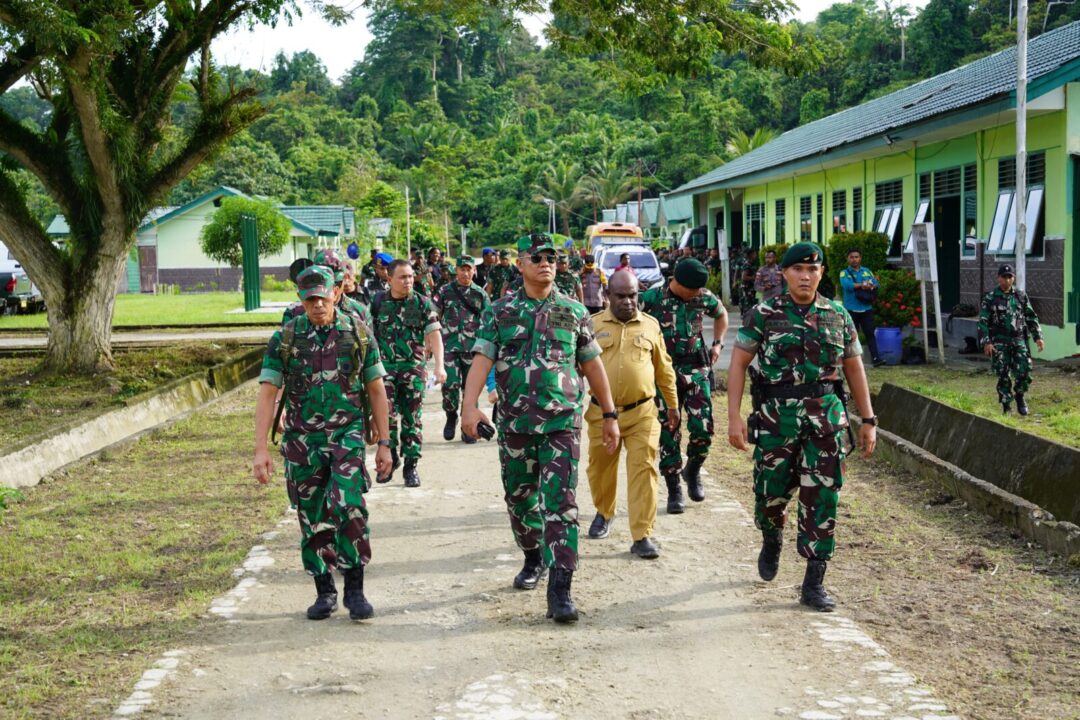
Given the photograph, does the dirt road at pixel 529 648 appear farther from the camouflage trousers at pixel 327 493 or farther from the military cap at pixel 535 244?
the military cap at pixel 535 244

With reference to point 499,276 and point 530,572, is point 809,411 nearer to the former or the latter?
point 530,572

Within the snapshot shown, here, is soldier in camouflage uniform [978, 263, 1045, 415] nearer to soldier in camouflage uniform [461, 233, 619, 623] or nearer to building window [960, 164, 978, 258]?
soldier in camouflage uniform [461, 233, 619, 623]

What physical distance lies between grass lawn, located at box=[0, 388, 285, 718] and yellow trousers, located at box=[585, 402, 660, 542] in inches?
89.5

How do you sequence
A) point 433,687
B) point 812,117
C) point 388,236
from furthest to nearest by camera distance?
point 388,236 → point 812,117 → point 433,687

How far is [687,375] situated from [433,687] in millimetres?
4117

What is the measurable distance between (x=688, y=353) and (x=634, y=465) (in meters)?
1.64

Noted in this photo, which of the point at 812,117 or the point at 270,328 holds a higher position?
the point at 812,117

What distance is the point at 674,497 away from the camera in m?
8.69

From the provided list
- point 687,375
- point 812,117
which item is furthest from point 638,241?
point 687,375

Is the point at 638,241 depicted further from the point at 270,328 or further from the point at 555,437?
the point at 555,437

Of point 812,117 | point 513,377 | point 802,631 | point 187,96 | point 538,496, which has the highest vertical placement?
point 812,117

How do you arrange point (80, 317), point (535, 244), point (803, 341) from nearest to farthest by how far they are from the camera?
point (803, 341) < point (535, 244) < point (80, 317)

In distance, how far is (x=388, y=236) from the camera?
70188 mm

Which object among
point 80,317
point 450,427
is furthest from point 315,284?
point 80,317
